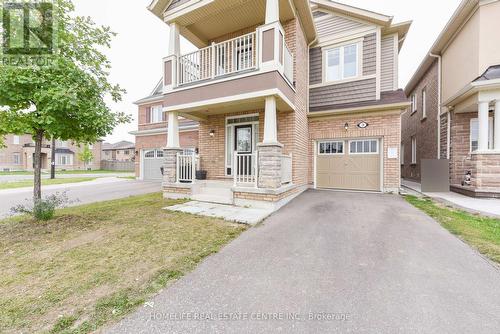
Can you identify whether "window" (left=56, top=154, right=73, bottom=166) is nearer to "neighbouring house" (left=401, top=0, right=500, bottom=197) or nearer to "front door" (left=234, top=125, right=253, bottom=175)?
"front door" (left=234, top=125, right=253, bottom=175)

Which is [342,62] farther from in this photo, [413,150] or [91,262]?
[91,262]

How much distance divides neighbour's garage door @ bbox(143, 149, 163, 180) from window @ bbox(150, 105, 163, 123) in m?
2.33

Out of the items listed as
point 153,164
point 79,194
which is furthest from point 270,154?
point 153,164

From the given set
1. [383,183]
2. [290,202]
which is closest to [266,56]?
[290,202]

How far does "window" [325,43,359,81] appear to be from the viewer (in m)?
9.15

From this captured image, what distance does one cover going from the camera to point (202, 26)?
26.2ft

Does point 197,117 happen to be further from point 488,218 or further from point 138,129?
point 138,129

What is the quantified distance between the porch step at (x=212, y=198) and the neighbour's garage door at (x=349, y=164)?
4.60m

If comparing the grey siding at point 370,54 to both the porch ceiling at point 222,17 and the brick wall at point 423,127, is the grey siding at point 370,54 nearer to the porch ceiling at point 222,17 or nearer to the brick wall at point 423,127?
the porch ceiling at point 222,17

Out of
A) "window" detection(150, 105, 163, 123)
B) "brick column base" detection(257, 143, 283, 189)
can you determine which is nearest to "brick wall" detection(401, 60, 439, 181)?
"brick column base" detection(257, 143, 283, 189)

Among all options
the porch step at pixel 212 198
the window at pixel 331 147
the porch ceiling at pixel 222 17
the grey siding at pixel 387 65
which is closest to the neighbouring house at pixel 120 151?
the porch ceiling at pixel 222 17

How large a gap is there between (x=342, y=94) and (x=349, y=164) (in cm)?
298

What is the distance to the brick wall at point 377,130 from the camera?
8.32 m

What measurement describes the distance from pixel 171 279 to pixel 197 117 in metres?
7.12
